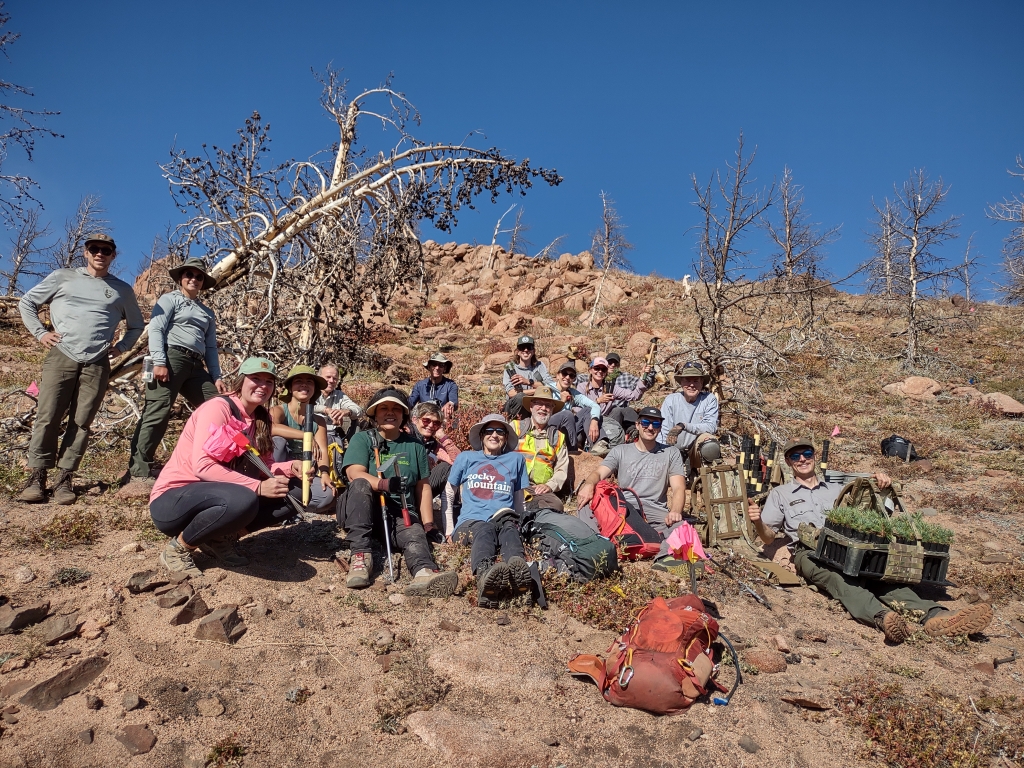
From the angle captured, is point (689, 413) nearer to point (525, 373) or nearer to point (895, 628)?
point (525, 373)

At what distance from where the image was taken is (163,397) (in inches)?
218

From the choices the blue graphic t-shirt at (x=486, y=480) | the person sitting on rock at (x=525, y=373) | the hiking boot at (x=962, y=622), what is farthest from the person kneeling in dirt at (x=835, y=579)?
the person sitting on rock at (x=525, y=373)

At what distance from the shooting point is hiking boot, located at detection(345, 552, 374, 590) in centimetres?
442

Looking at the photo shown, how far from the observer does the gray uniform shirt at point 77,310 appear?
5.07 metres

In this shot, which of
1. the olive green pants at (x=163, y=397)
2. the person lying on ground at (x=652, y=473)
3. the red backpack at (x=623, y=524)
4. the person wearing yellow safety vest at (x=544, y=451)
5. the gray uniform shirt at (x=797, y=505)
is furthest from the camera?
the person wearing yellow safety vest at (x=544, y=451)

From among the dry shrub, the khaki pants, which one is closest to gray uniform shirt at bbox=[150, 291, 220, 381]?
the khaki pants

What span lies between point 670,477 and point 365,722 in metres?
3.52

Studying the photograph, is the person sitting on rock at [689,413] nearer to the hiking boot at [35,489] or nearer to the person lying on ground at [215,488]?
the person lying on ground at [215,488]

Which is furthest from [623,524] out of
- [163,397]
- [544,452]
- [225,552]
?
[163,397]

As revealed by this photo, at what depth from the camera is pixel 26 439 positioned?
651 cm

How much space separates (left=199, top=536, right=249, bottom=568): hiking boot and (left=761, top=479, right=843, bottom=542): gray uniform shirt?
4.36 m

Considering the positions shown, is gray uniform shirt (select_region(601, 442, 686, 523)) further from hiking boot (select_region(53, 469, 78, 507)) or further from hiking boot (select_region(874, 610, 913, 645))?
hiking boot (select_region(53, 469, 78, 507))

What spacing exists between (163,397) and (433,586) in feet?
10.1

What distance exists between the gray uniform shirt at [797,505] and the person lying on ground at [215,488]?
4.07 meters
